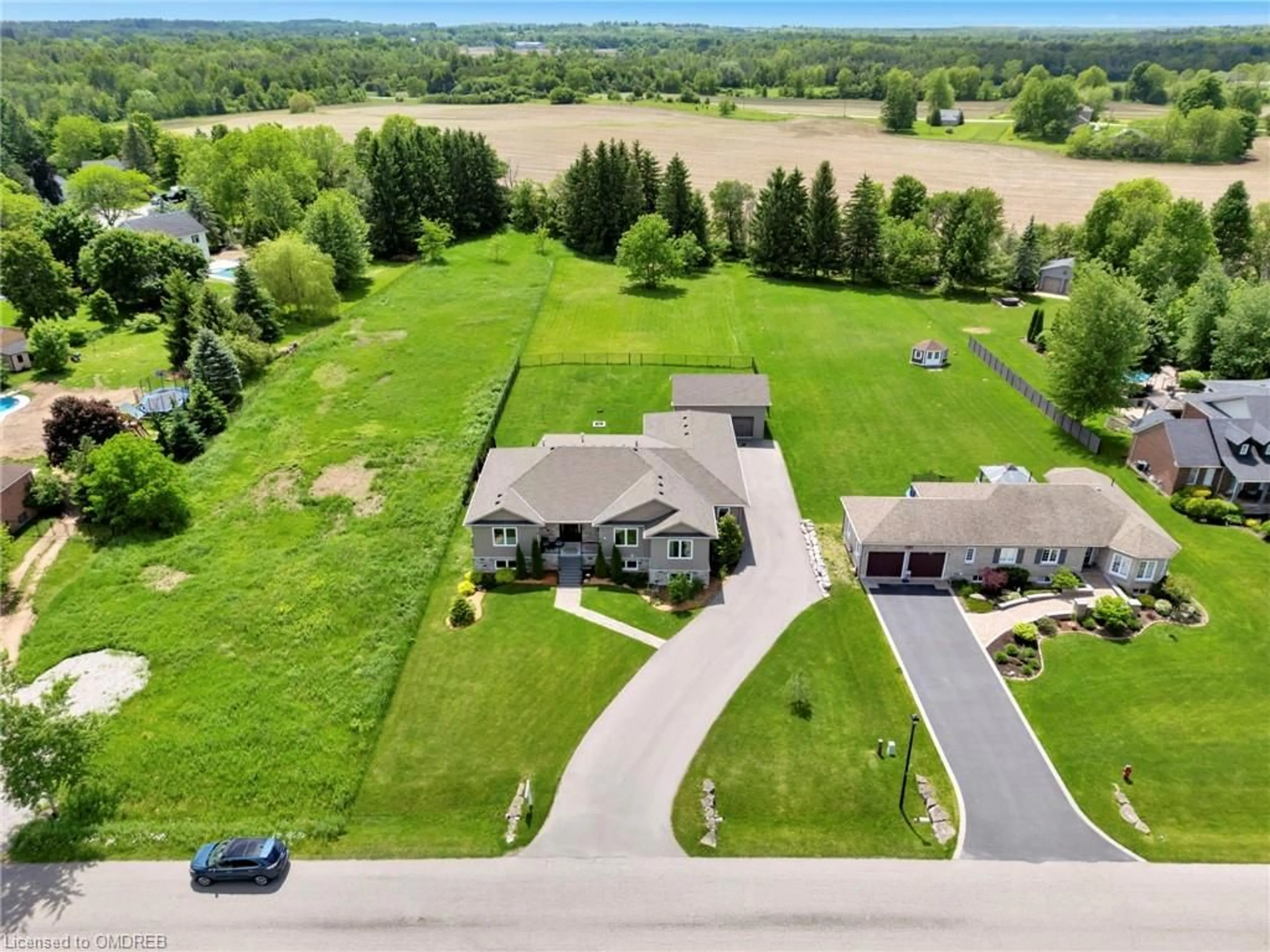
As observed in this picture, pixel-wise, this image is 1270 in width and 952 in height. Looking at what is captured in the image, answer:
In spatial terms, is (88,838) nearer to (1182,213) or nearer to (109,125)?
(1182,213)

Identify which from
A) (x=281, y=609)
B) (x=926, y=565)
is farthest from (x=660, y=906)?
(x=281, y=609)

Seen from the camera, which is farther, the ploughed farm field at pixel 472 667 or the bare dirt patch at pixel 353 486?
the bare dirt patch at pixel 353 486

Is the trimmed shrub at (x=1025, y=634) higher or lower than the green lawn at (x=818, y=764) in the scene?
higher

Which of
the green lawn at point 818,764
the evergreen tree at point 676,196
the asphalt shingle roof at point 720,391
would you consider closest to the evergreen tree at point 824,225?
the evergreen tree at point 676,196

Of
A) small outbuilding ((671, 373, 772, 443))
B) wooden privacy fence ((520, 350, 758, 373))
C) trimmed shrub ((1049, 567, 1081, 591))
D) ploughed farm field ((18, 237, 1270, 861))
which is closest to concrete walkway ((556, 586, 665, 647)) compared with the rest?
ploughed farm field ((18, 237, 1270, 861))

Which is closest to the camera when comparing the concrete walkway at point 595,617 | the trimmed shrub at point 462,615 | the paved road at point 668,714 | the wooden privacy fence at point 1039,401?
the paved road at point 668,714

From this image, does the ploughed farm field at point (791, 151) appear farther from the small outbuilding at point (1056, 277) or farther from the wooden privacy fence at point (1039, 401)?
the wooden privacy fence at point (1039, 401)

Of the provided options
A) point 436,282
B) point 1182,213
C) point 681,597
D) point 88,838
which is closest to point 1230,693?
point 681,597
